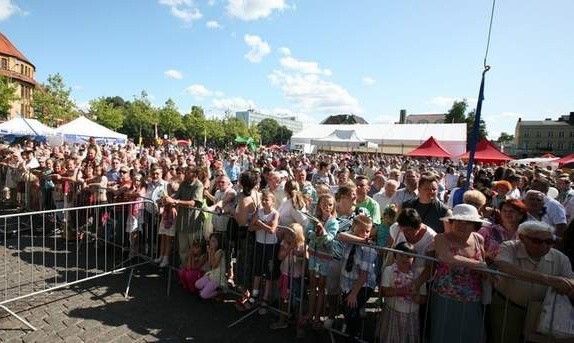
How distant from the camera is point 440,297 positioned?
340 centimetres

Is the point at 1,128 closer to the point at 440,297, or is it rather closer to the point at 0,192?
the point at 0,192

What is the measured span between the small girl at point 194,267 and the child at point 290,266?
1.40 m

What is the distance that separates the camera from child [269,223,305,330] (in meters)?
4.56

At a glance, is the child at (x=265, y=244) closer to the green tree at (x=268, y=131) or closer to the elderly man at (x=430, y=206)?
the elderly man at (x=430, y=206)

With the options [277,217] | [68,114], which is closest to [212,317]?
[277,217]

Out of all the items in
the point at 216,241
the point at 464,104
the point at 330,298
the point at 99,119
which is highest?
the point at 464,104

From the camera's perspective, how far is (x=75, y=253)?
23.3 feet

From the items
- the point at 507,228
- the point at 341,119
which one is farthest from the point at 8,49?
the point at 507,228

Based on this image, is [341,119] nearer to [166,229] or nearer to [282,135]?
[282,135]

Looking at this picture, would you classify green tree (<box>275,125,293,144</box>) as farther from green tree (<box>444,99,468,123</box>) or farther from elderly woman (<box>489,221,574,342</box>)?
elderly woman (<box>489,221,574,342</box>)

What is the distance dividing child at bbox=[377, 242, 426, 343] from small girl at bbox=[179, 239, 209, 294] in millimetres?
2914

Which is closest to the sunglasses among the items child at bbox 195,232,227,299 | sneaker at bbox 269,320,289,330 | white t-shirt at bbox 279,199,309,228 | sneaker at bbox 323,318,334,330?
sneaker at bbox 323,318,334,330

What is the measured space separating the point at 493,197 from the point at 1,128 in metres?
24.8

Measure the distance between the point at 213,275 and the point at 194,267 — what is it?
1.55 feet
